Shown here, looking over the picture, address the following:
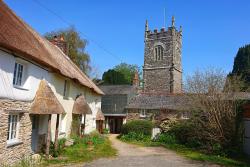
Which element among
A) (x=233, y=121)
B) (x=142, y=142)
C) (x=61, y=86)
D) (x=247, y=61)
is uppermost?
(x=247, y=61)

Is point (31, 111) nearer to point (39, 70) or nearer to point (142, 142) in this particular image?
point (39, 70)

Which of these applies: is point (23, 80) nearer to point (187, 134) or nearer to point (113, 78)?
point (187, 134)

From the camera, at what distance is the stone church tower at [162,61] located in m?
50.2

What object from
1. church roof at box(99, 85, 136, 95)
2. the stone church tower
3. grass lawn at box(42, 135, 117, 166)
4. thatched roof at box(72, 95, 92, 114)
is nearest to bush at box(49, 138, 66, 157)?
grass lawn at box(42, 135, 117, 166)

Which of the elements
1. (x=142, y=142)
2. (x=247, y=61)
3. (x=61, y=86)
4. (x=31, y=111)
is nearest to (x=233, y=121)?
(x=142, y=142)

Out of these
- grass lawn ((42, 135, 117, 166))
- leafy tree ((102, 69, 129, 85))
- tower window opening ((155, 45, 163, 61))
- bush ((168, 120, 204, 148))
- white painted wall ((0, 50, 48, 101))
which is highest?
tower window opening ((155, 45, 163, 61))

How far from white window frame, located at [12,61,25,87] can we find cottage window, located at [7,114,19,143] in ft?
4.60

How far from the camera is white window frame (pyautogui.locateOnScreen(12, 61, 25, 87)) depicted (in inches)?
485

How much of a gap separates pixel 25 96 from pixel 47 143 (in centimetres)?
273

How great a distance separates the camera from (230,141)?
17.7 meters

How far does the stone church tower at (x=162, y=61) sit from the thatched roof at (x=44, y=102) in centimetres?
3669

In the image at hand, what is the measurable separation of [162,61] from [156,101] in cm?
2088

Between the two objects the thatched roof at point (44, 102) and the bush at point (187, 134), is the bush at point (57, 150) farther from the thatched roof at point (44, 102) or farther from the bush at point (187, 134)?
the bush at point (187, 134)

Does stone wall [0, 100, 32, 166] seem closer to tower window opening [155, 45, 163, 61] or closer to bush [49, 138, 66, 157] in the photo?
bush [49, 138, 66, 157]
